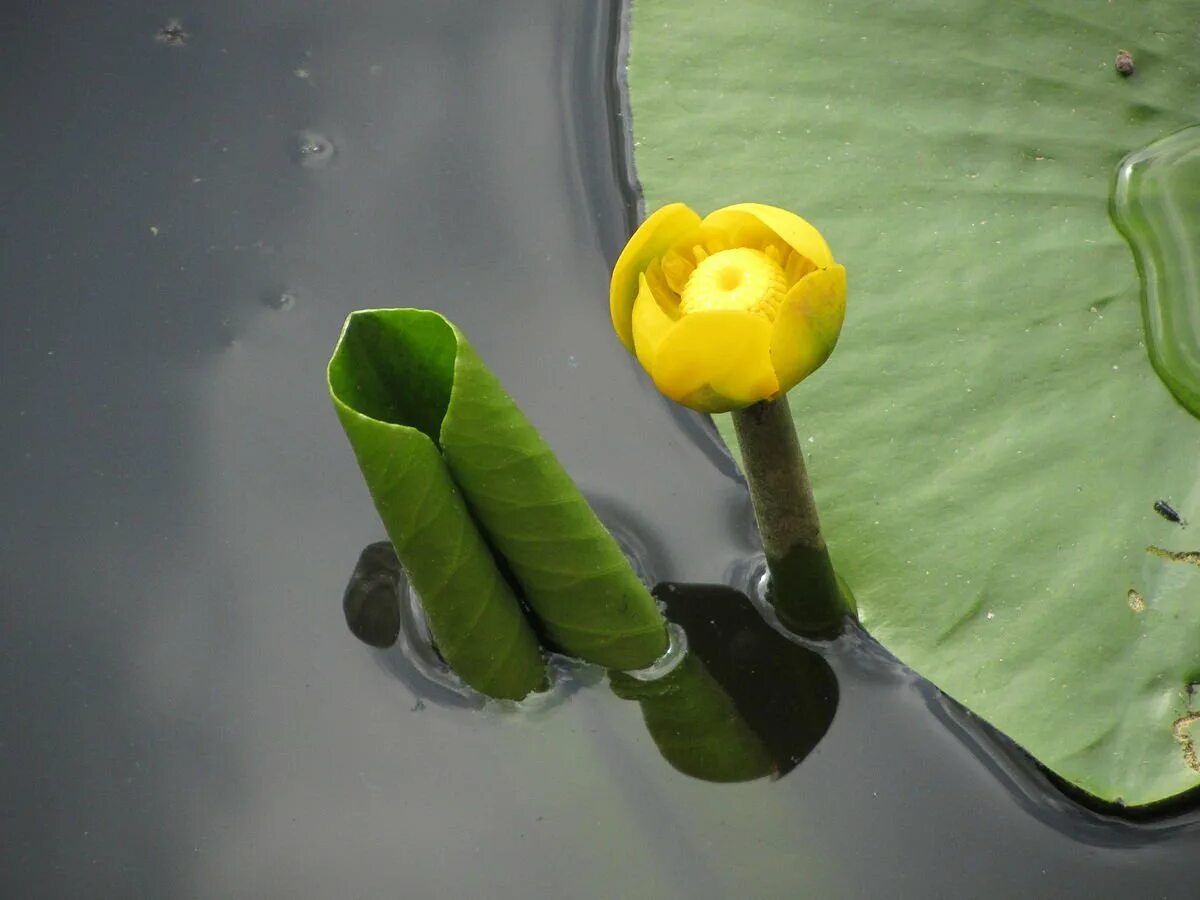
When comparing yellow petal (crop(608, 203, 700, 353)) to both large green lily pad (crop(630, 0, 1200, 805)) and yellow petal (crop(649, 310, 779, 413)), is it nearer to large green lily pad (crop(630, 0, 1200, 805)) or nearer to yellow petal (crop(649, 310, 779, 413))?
yellow petal (crop(649, 310, 779, 413))

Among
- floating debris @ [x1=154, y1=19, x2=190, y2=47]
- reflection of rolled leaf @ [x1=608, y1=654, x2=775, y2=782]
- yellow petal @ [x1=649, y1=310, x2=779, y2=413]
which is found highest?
Answer: floating debris @ [x1=154, y1=19, x2=190, y2=47]

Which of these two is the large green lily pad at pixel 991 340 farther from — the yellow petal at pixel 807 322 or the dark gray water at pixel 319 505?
the yellow petal at pixel 807 322

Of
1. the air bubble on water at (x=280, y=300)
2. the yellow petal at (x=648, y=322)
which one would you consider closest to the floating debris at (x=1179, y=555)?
the yellow petal at (x=648, y=322)

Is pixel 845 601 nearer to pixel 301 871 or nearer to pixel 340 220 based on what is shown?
pixel 301 871

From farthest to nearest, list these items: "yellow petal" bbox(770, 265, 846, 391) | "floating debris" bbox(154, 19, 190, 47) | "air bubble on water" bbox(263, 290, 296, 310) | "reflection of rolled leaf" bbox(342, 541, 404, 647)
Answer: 1. "floating debris" bbox(154, 19, 190, 47)
2. "air bubble on water" bbox(263, 290, 296, 310)
3. "reflection of rolled leaf" bbox(342, 541, 404, 647)
4. "yellow petal" bbox(770, 265, 846, 391)

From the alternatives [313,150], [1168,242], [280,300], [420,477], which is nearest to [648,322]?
[420,477]

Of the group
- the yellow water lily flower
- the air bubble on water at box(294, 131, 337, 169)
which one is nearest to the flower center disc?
the yellow water lily flower
